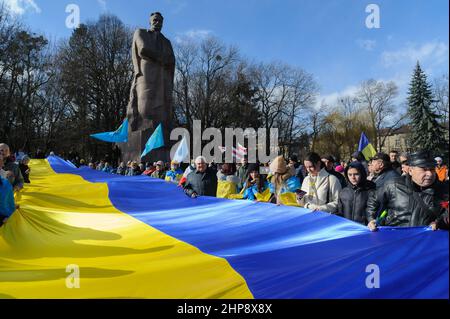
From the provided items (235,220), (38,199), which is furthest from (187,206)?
(38,199)

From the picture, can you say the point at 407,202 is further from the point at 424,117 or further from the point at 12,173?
the point at 424,117

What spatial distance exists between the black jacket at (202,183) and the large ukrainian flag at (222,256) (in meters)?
1.42

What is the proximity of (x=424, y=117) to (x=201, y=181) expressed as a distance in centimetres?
3357

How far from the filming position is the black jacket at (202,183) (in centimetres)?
694

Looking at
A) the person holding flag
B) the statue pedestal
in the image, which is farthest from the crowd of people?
the statue pedestal

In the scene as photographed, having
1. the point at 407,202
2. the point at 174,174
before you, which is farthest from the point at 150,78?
the point at 407,202

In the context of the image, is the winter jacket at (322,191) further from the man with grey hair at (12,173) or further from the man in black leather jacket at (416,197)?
the man with grey hair at (12,173)

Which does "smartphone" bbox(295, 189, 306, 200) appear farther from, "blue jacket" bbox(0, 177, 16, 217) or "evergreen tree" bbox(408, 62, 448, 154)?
"evergreen tree" bbox(408, 62, 448, 154)

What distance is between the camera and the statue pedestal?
59.0ft

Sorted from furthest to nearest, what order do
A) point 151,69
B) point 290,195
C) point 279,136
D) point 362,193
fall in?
point 279,136 → point 151,69 → point 290,195 → point 362,193

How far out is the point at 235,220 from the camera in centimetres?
492

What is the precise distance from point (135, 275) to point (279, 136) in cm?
4223

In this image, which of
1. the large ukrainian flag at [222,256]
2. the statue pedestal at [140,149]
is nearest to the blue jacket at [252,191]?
the large ukrainian flag at [222,256]

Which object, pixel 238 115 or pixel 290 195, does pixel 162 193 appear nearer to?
pixel 290 195
